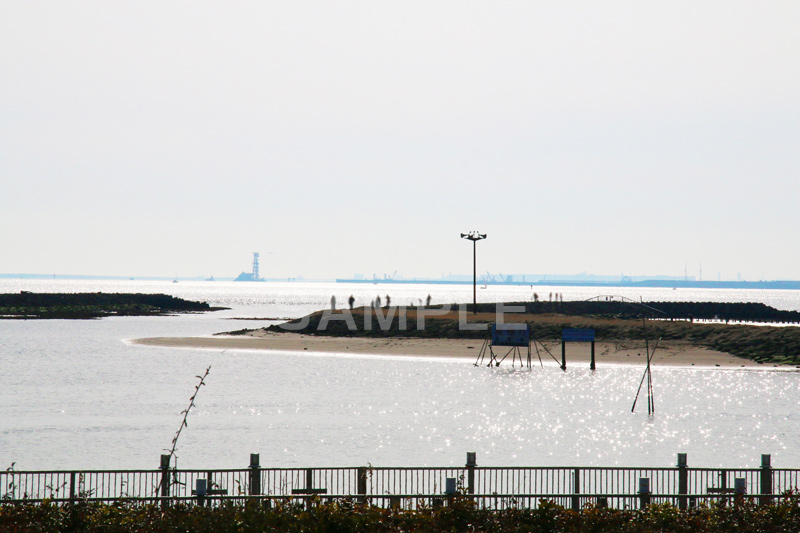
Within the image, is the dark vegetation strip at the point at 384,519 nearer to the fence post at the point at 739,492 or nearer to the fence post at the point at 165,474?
the fence post at the point at 739,492

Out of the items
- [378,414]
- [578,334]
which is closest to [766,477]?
[378,414]

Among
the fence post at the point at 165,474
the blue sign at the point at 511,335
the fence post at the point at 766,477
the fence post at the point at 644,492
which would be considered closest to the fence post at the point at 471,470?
the fence post at the point at 644,492

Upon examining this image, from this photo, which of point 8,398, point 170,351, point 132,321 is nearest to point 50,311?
point 132,321

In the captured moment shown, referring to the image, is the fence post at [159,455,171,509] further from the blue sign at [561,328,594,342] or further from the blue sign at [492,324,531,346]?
the blue sign at [561,328,594,342]

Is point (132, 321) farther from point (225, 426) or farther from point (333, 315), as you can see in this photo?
point (225, 426)

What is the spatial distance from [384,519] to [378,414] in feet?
95.2

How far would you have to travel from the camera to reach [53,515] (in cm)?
1697

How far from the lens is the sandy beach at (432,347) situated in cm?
7844

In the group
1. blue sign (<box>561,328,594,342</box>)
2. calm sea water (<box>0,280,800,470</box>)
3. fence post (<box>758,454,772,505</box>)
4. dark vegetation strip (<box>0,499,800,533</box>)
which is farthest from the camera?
blue sign (<box>561,328,594,342</box>)

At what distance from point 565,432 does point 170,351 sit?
5820 centimetres

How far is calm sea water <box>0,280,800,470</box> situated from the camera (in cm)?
3412

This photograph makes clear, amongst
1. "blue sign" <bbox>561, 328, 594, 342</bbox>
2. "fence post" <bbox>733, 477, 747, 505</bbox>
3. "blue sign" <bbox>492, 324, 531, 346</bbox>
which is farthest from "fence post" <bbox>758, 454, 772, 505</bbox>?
"blue sign" <bbox>492, 324, 531, 346</bbox>

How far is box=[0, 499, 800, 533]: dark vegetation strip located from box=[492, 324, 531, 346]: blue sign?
5231 cm

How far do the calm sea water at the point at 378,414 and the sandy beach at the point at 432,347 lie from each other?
577cm
